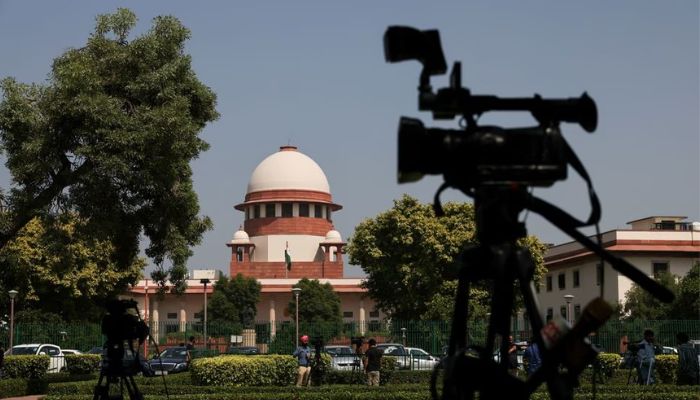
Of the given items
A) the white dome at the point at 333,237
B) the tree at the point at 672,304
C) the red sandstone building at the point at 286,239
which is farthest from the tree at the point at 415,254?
the white dome at the point at 333,237

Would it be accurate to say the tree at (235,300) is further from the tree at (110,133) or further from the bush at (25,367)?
the tree at (110,133)

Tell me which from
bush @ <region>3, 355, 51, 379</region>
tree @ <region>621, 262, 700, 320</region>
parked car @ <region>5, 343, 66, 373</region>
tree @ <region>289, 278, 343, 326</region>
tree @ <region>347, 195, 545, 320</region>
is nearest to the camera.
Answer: bush @ <region>3, 355, 51, 379</region>

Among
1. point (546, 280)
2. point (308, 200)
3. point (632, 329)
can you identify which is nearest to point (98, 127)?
point (632, 329)

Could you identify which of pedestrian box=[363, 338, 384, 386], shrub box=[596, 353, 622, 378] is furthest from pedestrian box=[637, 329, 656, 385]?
pedestrian box=[363, 338, 384, 386]

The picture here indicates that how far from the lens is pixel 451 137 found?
2.87 meters

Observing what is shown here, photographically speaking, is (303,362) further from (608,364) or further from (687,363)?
(608,364)

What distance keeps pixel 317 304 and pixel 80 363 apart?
3876 cm

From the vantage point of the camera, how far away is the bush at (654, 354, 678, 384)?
21969 mm

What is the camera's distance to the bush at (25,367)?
2416 cm

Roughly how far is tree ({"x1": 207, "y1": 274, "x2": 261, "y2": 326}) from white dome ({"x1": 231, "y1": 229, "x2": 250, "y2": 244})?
30.1 ft

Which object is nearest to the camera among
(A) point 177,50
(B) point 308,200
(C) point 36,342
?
(A) point 177,50

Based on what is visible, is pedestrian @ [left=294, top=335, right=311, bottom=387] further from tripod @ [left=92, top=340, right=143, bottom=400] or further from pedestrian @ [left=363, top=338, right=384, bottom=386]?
tripod @ [left=92, top=340, right=143, bottom=400]

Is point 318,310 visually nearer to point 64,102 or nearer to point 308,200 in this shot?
point 308,200

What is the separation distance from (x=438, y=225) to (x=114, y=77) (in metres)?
27.6
